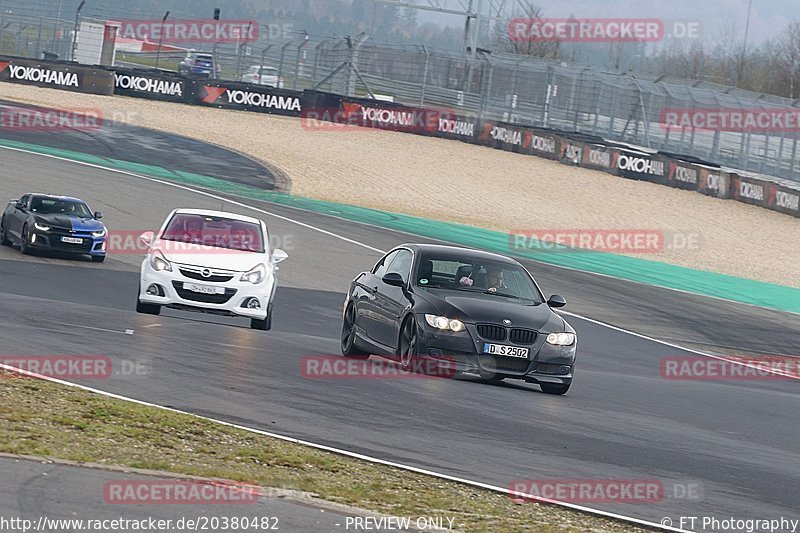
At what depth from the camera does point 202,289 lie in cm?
1536

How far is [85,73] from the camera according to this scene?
45906 millimetres

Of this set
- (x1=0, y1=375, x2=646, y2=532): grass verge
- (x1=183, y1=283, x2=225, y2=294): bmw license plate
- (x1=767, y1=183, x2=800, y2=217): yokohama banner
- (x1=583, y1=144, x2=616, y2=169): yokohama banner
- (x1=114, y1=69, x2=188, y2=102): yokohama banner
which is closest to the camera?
(x1=0, y1=375, x2=646, y2=532): grass verge

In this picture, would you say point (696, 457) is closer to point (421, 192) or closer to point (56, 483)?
point (56, 483)

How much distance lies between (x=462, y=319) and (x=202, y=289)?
4448mm

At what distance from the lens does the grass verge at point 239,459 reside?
23.4 feet

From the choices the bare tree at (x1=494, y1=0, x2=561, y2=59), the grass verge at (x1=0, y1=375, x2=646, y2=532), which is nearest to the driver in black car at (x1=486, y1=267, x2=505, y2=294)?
the grass verge at (x1=0, y1=375, x2=646, y2=532)

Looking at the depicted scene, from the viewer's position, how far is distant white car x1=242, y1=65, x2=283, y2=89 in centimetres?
5394

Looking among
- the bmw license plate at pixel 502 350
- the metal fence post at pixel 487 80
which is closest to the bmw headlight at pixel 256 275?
the bmw license plate at pixel 502 350

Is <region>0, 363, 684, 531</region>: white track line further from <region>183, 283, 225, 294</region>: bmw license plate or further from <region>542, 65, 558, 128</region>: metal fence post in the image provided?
<region>542, 65, 558, 128</region>: metal fence post

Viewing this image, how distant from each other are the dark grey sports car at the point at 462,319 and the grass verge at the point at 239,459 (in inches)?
157

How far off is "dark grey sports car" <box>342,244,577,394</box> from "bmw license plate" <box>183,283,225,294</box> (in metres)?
2.12

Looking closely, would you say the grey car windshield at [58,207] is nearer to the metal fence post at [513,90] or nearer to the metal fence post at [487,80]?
the metal fence post at [513,90]

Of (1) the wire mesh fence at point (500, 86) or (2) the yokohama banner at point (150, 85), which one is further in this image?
(2) the yokohama banner at point (150, 85)

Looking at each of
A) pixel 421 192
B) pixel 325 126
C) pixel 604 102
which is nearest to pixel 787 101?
pixel 604 102
